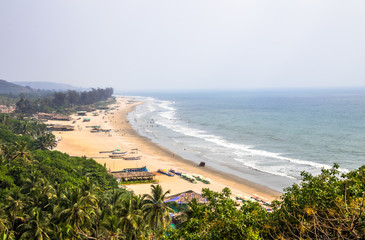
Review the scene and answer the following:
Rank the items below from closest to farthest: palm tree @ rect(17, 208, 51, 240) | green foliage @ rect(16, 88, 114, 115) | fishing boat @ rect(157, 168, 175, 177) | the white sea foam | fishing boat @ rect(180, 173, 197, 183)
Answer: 1. palm tree @ rect(17, 208, 51, 240)
2. fishing boat @ rect(180, 173, 197, 183)
3. fishing boat @ rect(157, 168, 175, 177)
4. the white sea foam
5. green foliage @ rect(16, 88, 114, 115)

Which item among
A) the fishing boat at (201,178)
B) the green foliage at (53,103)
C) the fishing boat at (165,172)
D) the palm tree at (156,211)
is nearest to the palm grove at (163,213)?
the palm tree at (156,211)

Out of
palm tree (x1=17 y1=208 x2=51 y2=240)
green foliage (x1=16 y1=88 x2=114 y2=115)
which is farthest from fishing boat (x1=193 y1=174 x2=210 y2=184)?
green foliage (x1=16 y1=88 x2=114 y2=115)

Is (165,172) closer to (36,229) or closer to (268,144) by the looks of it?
(36,229)

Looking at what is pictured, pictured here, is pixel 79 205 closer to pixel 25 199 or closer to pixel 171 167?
pixel 25 199

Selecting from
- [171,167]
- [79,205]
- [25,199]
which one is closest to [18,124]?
[171,167]

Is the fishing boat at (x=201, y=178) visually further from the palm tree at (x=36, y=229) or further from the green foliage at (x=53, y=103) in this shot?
the green foliage at (x=53, y=103)

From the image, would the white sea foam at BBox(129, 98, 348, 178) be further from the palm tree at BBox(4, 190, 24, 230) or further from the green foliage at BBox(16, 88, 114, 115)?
the green foliage at BBox(16, 88, 114, 115)
